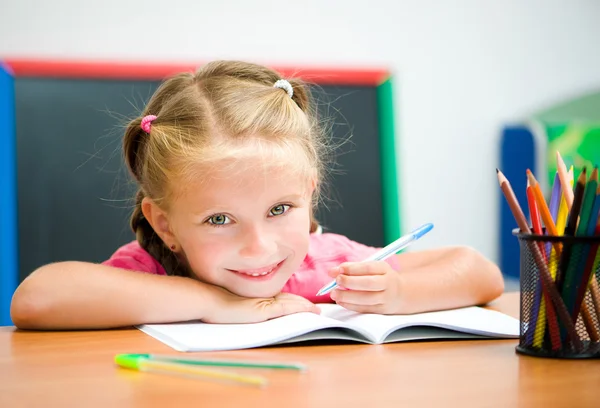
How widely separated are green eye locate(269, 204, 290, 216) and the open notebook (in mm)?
123

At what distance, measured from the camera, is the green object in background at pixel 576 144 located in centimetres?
249

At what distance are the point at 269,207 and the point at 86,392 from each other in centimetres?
37

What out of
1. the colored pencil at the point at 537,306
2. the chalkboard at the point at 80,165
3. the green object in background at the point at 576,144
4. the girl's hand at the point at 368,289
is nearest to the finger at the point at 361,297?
the girl's hand at the point at 368,289

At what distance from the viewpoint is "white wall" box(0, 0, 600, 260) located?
225 centimetres

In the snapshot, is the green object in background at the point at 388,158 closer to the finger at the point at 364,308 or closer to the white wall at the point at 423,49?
the finger at the point at 364,308

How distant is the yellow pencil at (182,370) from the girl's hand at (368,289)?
11.0 inches

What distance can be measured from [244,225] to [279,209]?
0.05m

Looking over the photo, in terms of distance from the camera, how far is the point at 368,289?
A: 2.75 feet

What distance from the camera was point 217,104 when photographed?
2.99ft

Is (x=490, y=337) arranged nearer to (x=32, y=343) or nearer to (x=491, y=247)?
(x=32, y=343)

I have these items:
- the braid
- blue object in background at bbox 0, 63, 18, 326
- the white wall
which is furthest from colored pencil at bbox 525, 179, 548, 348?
the white wall

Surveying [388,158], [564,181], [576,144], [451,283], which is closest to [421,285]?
[451,283]

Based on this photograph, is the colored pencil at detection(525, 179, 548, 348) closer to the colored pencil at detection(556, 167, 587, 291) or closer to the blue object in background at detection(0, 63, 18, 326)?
the colored pencil at detection(556, 167, 587, 291)

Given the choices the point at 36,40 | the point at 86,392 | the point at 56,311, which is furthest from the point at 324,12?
the point at 86,392
